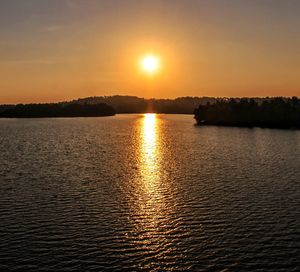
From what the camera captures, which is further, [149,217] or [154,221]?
[149,217]

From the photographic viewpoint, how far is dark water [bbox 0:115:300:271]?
1340 inches

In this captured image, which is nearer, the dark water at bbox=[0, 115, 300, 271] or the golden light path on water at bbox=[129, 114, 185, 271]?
the dark water at bbox=[0, 115, 300, 271]

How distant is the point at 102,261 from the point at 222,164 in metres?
57.1

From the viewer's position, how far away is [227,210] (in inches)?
1921

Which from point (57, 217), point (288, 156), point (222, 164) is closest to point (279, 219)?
point (57, 217)

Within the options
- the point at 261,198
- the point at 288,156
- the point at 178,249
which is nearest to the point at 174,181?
the point at 261,198

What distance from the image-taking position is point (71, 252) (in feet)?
116

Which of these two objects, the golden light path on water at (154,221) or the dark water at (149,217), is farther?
the golden light path on water at (154,221)

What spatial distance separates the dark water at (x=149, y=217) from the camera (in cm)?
3403

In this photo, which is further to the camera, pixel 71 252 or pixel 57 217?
pixel 57 217

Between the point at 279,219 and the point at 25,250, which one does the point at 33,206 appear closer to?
the point at 25,250

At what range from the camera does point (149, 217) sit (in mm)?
46625

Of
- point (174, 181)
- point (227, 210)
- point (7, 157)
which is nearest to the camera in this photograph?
point (227, 210)

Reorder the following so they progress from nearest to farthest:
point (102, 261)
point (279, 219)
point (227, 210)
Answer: point (102, 261), point (279, 219), point (227, 210)
